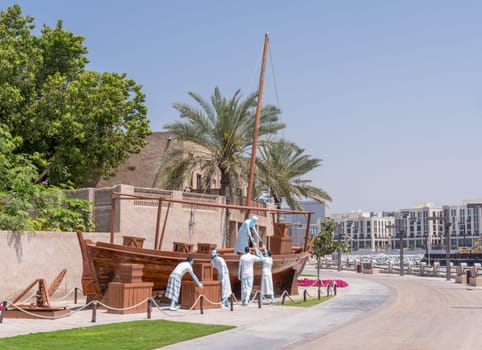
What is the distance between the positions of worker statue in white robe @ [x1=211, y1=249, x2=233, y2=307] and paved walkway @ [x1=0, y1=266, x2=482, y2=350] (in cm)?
55

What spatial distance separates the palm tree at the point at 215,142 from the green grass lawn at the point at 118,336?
1777 centimetres

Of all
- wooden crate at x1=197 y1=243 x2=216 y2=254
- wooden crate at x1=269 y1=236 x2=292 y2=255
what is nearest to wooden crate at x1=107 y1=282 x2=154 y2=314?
wooden crate at x1=197 y1=243 x2=216 y2=254

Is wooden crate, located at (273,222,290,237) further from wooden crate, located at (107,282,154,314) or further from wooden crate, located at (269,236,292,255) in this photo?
wooden crate, located at (107,282,154,314)

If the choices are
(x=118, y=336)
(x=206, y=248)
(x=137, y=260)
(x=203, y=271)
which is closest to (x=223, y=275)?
(x=203, y=271)

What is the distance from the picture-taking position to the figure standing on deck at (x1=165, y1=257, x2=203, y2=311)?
21266 mm

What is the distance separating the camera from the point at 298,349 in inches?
530

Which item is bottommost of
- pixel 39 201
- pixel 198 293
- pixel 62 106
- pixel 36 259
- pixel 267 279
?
pixel 198 293

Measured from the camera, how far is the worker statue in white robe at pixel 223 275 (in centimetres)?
2295

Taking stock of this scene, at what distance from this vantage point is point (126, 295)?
20188mm

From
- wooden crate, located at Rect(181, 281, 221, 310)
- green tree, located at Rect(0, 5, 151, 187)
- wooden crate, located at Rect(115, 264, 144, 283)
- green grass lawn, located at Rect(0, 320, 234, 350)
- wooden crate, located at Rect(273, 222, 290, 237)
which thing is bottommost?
green grass lawn, located at Rect(0, 320, 234, 350)

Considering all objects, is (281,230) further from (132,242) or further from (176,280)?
(176,280)

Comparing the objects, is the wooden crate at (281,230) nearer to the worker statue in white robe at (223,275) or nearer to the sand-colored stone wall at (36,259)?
the worker statue in white robe at (223,275)

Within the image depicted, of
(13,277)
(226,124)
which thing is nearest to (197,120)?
(226,124)

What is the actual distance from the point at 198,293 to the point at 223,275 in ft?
4.94
